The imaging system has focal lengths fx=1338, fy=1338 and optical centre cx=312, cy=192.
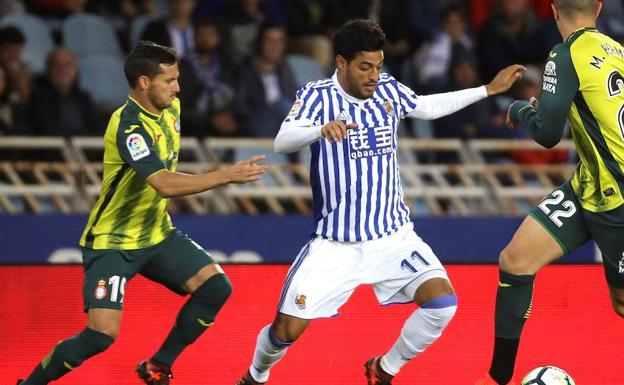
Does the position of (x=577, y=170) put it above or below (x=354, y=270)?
above

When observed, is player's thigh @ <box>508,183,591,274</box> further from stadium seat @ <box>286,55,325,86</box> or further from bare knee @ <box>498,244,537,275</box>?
stadium seat @ <box>286,55,325,86</box>

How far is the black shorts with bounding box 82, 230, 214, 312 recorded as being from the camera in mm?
6180

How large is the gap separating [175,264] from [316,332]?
93 centimetres

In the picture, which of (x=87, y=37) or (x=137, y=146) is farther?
(x=87, y=37)

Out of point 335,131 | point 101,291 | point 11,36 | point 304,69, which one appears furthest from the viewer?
point 304,69

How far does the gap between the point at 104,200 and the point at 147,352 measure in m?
0.89

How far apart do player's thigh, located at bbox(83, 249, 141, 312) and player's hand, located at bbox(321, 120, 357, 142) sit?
1.19 meters

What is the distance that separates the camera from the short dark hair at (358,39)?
624cm

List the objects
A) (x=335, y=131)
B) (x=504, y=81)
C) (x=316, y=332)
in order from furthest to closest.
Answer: (x=316, y=332), (x=504, y=81), (x=335, y=131)

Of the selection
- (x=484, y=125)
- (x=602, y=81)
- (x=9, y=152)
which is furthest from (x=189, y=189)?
(x=484, y=125)

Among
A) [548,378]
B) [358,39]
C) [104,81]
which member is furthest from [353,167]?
[104,81]

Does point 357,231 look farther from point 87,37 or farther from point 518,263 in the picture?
point 87,37

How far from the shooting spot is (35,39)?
11.1m

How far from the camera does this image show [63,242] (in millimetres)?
9852
